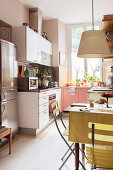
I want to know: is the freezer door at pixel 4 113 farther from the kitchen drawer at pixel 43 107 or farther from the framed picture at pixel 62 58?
the framed picture at pixel 62 58

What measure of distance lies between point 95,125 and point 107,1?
12.7 ft

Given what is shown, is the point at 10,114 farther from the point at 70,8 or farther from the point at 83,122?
the point at 70,8

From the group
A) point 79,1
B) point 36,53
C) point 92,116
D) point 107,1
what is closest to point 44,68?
point 36,53

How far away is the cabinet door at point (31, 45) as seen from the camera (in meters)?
3.60

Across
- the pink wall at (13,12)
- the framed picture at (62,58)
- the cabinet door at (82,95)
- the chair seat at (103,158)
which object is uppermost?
the pink wall at (13,12)

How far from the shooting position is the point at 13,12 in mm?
3889

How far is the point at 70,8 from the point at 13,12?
1.68 meters

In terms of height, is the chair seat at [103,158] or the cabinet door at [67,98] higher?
the cabinet door at [67,98]

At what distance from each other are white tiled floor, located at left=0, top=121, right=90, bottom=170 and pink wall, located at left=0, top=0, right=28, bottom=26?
2583 mm

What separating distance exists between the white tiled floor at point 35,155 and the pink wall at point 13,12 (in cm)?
258

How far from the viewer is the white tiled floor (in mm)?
2250

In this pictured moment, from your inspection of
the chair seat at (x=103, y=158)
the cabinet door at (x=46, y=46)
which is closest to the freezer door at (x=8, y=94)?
the cabinet door at (x=46, y=46)

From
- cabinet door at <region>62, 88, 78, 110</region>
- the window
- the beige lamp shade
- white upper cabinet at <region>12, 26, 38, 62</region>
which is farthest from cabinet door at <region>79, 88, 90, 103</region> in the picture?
the beige lamp shade

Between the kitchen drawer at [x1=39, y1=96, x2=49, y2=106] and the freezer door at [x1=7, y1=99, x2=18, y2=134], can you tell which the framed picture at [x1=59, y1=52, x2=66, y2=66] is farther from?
the freezer door at [x1=7, y1=99, x2=18, y2=134]
